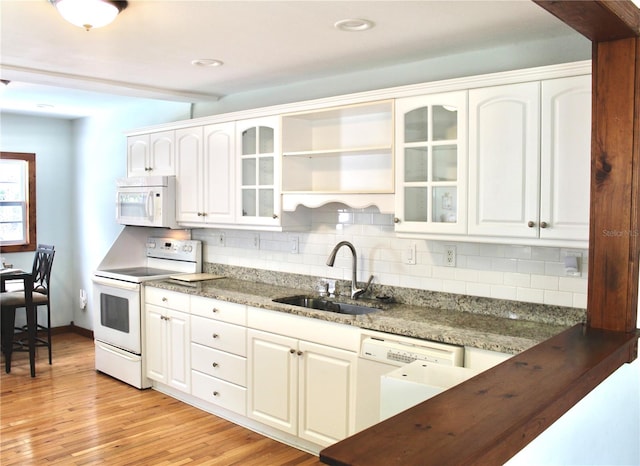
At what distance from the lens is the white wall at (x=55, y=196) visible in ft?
20.7

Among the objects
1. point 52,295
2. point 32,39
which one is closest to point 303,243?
point 32,39

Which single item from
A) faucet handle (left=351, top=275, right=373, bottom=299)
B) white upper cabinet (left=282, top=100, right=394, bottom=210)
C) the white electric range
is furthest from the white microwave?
faucet handle (left=351, top=275, right=373, bottom=299)

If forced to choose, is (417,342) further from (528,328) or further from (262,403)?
(262,403)

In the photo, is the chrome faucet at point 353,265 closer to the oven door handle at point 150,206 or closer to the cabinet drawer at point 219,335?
the cabinet drawer at point 219,335

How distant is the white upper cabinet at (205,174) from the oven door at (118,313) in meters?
0.73

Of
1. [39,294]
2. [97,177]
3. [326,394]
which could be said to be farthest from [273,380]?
[97,177]

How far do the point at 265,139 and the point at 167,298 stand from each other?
4.65 feet

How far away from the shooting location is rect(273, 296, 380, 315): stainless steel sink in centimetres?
365

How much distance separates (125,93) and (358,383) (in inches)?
113

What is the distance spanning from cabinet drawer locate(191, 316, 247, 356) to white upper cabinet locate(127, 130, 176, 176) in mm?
1343

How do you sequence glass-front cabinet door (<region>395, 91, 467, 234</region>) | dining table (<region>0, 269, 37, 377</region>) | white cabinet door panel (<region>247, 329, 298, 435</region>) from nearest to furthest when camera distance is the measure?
glass-front cabinet door (<region>395, 91, 467, 234</region>), white cabinet door panel (<region>247, 329, 298, 435</region>), dining table (<region>0, 269, 37, 377</region>)

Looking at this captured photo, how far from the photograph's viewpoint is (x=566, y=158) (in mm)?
2701

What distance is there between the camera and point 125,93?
450 centimetres

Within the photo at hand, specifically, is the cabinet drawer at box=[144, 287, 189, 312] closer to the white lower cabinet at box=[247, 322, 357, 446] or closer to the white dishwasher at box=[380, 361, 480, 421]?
the white lower cabinet at box=[247, 322, 357, 446]
